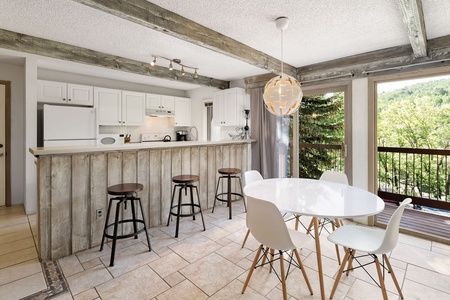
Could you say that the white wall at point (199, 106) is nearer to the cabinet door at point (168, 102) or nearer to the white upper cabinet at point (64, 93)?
the cabinet door at point (168, 102)

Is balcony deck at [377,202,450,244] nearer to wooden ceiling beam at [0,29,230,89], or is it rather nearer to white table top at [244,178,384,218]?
white table top at [244,178,384,218]

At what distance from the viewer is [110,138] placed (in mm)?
4621

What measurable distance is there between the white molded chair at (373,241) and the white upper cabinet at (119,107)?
4477 mm

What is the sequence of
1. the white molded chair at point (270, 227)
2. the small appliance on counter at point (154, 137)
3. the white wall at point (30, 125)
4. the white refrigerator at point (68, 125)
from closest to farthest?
1. the white molded chair at point (270, 227)
2. the white wall at point (30, 125)
3. the white refrigerator at point (68, 125)
4. the small appliance on counter at point (154, 137)

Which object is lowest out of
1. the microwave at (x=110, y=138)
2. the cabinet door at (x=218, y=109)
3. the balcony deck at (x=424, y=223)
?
the balcony deck at (x=424, y=223)

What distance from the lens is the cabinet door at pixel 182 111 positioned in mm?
5870

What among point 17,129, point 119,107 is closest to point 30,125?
point 17,129

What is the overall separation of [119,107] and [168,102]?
3.98ft

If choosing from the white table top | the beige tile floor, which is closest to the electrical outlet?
the beige tile floor

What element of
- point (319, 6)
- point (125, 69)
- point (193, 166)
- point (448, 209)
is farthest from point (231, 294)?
point (448, 209)

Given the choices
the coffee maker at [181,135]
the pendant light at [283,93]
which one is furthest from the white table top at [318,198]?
the coffee maker at [181,135]

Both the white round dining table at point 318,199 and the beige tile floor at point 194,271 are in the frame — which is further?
the beige tile floor at point 194,271

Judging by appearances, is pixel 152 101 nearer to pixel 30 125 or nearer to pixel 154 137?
pixel 154 137

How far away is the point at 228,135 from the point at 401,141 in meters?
3.31
